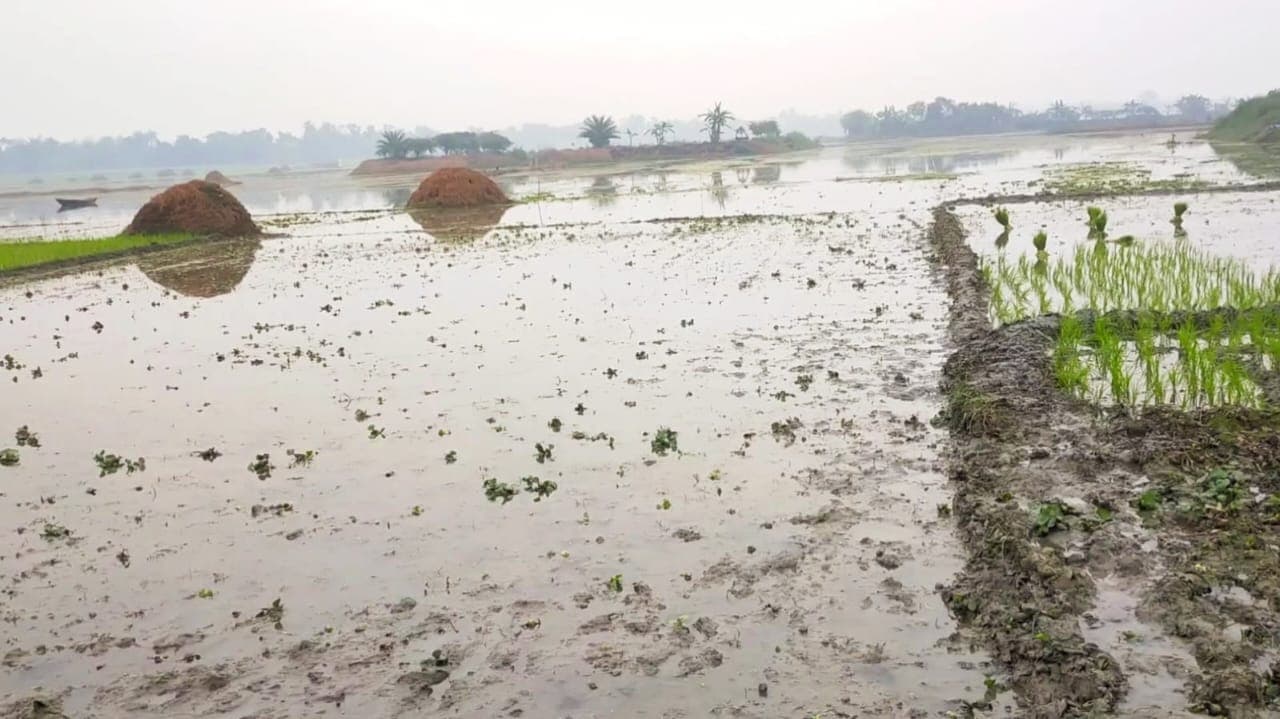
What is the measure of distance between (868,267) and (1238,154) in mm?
31544

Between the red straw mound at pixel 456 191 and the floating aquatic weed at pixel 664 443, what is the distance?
29288mm

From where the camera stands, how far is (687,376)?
8352mm

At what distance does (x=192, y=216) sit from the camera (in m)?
26.3

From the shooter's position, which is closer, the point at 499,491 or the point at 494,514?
the point at 494,514

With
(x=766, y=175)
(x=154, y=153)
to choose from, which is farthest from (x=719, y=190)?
(x=154, y=153)

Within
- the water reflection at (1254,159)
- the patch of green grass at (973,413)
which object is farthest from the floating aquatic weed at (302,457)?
the water reflection at (1254,159)

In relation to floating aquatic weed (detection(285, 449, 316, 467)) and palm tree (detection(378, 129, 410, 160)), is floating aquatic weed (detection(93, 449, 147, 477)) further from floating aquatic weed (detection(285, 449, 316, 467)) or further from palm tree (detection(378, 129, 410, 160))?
palm tree (detection(378, 129, 410, 160))

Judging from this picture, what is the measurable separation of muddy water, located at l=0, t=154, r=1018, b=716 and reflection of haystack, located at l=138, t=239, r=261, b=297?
390 cm

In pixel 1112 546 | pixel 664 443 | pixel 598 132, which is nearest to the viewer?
pixel 1112 546

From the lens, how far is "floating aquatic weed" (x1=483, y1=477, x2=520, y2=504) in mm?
5789

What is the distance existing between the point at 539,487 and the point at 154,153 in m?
187

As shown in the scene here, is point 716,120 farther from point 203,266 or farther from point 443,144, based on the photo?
point 203,266

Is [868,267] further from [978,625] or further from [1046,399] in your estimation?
[978,625]

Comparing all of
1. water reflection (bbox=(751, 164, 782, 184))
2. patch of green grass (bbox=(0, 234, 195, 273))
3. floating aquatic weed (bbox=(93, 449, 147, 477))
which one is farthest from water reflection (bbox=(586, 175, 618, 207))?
floating aquatic weed (bbox=(93, 449, 147, 477))
